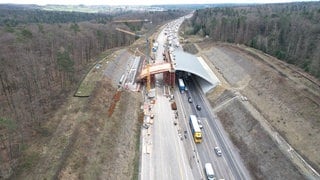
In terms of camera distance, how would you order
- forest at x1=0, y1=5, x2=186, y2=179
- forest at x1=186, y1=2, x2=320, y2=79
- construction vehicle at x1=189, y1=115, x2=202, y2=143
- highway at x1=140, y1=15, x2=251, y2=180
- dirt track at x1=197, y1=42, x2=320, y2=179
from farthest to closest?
forest at x1=186, y1=2, x2=320, y2=79 → construction vehicle at x1=189, y1=115, x2=202, y2=143 → forest at x1=0, y1=5, x2=186, y2=179 → highway at x1=140, y1=15, x2=251, y2=180 → dirt track at x1=197, y1=42, x2=320, y2=179

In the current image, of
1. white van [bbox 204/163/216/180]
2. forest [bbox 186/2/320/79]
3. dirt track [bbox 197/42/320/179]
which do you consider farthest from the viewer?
forest [bbox 186/2/320/79]

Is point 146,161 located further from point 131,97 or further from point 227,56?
point 227,56

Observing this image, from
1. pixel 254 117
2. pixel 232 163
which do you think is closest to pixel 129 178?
pixel 232 163

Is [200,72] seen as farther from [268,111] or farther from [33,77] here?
[33,77]

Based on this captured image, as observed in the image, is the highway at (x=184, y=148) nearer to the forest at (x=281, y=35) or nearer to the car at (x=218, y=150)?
the car at (x=218, y=150)

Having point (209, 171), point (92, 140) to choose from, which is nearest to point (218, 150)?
point (209, 171)

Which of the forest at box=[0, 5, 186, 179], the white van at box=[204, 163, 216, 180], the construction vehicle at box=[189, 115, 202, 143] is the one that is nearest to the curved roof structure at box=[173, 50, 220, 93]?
the construction vehicle at box=[189, 115, 202, 143]

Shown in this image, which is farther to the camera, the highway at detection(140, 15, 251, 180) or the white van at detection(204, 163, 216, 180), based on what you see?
the highway at detection(140, 15, 251, 180)

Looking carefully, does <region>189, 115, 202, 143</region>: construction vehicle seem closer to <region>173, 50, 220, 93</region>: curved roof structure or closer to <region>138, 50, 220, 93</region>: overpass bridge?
<region>138, 50, 220, 93</region>: overpass bridge
